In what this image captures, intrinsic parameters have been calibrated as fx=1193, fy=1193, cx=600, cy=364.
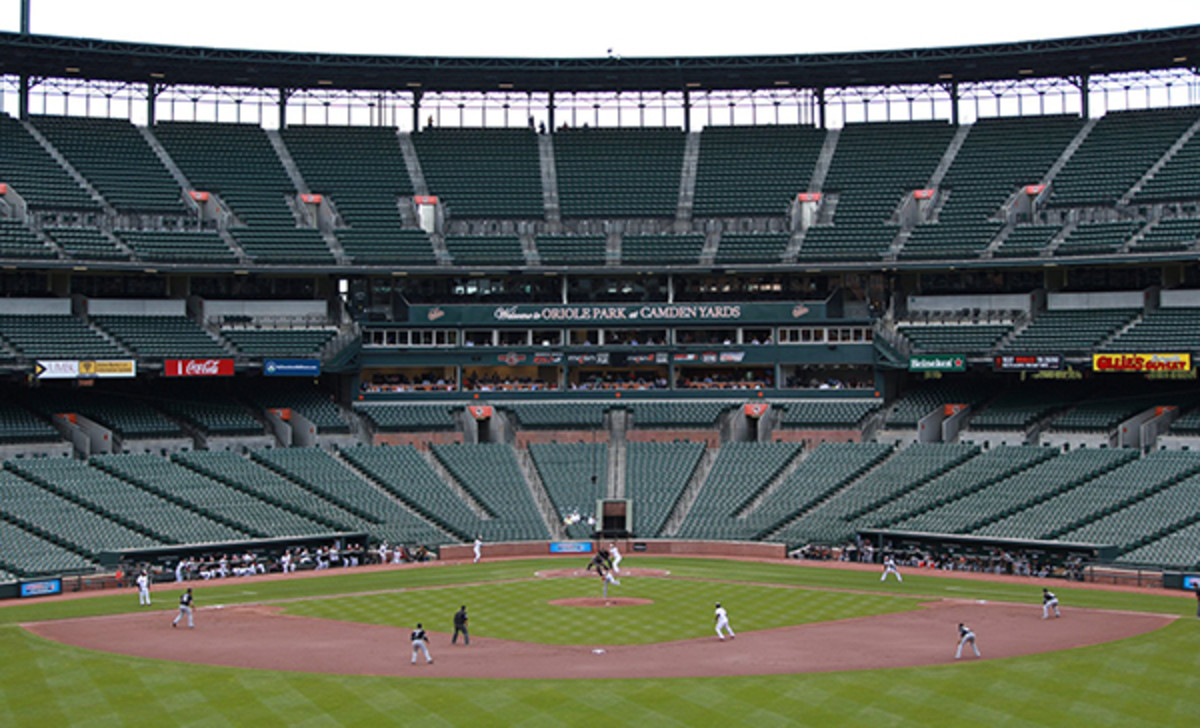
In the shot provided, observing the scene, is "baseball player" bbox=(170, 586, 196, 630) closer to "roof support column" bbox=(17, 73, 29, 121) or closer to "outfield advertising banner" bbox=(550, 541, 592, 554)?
"outfield advertising banner" bbox=(550, 541, 592, 554)

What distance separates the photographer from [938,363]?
77.6m

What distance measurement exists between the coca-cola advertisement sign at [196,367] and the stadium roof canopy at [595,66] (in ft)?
74.0

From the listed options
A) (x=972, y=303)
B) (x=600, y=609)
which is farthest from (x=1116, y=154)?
(x=600, y=609)

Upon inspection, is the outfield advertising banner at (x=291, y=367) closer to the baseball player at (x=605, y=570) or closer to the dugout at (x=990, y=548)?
the baseball player at (x=605, y=570)

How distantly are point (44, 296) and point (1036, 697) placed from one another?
216 feet

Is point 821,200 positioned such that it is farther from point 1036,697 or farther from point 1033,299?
point 1036,697

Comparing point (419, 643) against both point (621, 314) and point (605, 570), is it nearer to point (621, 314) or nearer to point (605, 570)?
point (605, 570)

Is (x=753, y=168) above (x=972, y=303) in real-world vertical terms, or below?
above

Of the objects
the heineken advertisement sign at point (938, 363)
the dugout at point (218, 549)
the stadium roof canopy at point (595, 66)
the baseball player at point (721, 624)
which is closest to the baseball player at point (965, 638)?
the baseball player at point (721, 624)

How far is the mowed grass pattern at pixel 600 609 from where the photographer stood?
42.8 m

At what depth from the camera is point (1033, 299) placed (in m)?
80.9

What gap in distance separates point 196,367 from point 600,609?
3738 centimetres

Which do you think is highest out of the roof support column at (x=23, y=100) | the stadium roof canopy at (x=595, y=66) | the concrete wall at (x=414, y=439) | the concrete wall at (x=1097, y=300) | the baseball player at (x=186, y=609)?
the stadium roof canopy at (x=595, y=66)

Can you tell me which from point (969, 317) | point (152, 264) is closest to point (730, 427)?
point (969, 317)
